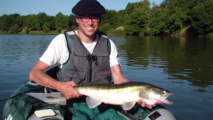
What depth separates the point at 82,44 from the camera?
4344 millimetres

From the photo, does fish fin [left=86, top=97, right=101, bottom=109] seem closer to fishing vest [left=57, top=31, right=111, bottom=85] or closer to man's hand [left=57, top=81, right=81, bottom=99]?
man's hand [left=57, top=81, right=81, bottom=99]

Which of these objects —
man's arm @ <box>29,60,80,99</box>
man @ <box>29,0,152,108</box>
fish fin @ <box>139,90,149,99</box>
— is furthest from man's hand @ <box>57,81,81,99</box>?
fish fin @ <box>139,90,149,99</box>

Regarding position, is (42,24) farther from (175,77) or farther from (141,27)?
(175,77)

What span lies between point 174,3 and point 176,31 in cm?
911

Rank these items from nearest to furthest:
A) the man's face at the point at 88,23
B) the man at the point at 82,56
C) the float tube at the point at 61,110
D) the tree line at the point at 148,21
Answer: the float tube at the point at 61,110, the man at the point at 82,56, the man's face at the point at 88,23, the tree line at the point at 148,21

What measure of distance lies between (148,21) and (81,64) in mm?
83920

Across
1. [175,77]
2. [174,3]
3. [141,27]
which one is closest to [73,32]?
[175,77]

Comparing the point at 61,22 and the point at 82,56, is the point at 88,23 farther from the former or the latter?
the point at 61,22

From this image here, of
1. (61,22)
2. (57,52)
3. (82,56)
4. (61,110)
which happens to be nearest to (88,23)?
(82,56)

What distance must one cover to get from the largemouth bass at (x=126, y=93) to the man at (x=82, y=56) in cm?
59

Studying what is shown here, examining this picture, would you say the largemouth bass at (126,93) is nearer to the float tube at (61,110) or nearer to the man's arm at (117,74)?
the float tube at (61,110)

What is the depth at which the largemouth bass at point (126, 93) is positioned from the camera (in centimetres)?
342

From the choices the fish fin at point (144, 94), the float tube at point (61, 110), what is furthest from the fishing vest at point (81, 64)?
the fish fin at point (144, 94)

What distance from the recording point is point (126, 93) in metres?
3.45
